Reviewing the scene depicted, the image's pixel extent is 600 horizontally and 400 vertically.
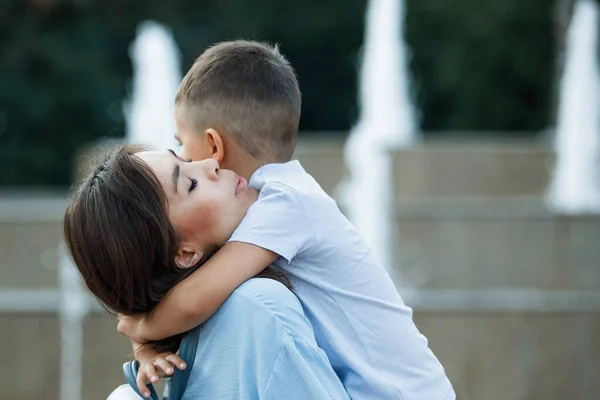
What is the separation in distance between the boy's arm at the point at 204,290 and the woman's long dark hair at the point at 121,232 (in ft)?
0.18

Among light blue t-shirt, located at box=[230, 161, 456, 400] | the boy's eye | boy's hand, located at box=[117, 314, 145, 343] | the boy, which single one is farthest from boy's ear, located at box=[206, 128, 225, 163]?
boy's hand, located at box=[117, 314, 145, 343]

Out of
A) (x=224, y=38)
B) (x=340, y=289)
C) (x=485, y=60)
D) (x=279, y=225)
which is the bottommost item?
(x=485, y=60)

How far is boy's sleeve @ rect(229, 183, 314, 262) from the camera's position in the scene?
236 cm

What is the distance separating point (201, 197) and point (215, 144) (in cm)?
27

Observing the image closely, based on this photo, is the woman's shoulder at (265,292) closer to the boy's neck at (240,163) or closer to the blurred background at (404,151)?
the boy's neck at (240,163)

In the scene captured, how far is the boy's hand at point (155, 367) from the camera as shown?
2.22 m

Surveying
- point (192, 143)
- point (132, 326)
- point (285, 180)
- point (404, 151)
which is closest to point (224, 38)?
point (404, 151)

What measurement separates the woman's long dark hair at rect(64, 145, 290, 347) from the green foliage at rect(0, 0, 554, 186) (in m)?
23.7

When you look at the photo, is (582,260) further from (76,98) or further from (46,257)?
(76,98)

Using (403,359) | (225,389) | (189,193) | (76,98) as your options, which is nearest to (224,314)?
(225,389)

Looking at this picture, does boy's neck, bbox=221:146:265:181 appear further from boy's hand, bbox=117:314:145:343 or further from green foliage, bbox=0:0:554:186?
green foliage, bbox=0:0:554:186

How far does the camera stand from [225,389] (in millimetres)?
2121

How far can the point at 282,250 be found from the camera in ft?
7.75

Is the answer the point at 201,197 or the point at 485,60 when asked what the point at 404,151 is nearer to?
the point at 201,197
